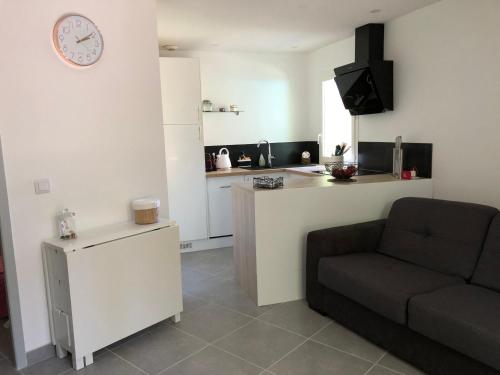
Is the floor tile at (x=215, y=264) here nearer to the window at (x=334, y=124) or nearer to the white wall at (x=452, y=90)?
the window at (x=334, y=124)

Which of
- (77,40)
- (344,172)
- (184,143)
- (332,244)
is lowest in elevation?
(332,244)

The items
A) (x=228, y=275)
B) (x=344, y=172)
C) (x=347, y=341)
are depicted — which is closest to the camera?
(x=347, y=341)

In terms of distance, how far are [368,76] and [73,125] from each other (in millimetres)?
2575

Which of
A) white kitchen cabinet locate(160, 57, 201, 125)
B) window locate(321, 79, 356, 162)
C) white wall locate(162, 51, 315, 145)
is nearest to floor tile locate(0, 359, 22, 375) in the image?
white kitchen cabinet locate(160, 57, 201, 125)

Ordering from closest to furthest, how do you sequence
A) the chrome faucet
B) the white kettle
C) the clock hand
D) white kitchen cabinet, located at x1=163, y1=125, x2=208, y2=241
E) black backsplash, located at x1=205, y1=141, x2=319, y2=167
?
the clock hand, white kitchen cabinet, located at x1=163, y1=125, x2=208, y2=241, the white kettle, black backsplash, located at x1=205, y1=141, x2=319, y2=167, the chrome faucet

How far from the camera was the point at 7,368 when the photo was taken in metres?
2.34

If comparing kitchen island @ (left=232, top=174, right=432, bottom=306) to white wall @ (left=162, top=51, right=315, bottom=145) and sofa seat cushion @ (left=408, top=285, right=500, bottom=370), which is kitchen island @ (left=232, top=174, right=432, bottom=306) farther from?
white wall @ (left=162, top=51, right=315, bottom=145)

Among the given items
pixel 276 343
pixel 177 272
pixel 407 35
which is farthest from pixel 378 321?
pixel 407 35

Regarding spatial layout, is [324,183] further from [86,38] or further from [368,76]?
[86,38]

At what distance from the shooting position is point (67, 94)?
7.93 ft

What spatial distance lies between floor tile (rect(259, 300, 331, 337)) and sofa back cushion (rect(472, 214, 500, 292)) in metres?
1.03

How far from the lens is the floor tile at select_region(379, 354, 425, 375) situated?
7.21 ft

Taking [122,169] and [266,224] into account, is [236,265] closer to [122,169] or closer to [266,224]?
[266,224]

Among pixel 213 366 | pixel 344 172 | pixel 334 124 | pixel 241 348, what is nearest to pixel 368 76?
pixel 344 172
